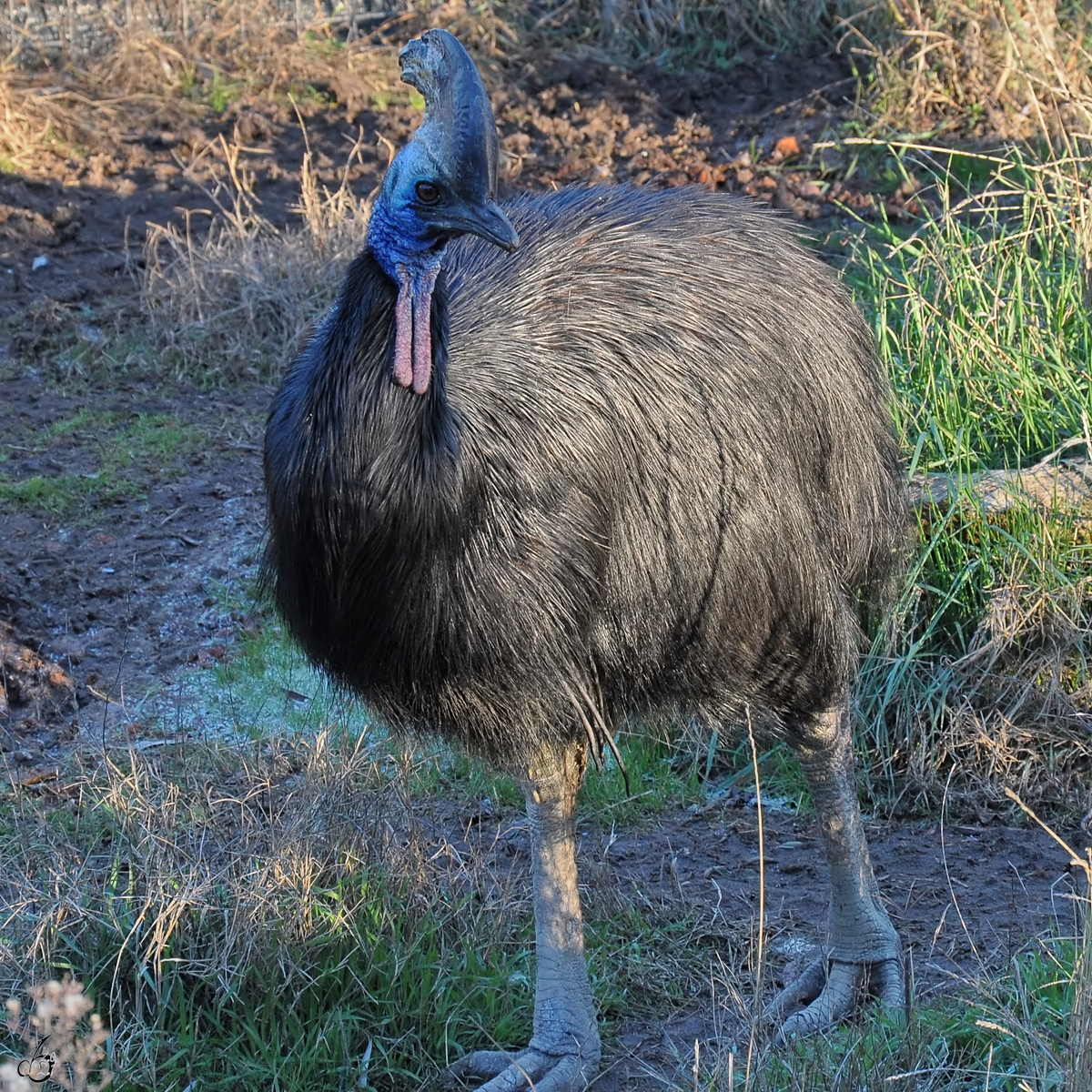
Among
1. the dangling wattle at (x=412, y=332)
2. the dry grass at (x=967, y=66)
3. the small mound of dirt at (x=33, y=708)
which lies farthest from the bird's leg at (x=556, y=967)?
the dry grass at (x=967, y=66)

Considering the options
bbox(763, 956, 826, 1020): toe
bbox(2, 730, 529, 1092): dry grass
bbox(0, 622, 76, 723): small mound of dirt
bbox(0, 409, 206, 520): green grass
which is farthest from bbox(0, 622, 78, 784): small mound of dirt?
bbox(763, 956, 826, 1020): toe

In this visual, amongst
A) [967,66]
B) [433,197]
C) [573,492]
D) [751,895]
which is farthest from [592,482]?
[967,66]

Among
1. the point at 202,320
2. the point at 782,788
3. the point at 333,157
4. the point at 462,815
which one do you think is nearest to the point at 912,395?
the point at 782,788

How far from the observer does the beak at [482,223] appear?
2787 millimetres

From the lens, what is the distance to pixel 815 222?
7609 millimetres

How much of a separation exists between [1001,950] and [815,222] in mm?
4668

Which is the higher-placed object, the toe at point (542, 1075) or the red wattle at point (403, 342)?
the red wattle at point (403, 342)

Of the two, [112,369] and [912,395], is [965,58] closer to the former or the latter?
[912,395]

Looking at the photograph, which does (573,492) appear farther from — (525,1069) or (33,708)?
(33,708)

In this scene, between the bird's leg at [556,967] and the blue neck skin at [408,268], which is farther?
the bird's leg at [556,967]

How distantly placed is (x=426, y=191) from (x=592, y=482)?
0.67 metres

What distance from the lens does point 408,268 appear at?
2.83m

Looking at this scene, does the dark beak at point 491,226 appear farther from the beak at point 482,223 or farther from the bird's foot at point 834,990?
the bird's foot at point 834,990

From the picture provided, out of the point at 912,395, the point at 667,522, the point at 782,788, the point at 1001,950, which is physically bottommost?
the point at 782,788
